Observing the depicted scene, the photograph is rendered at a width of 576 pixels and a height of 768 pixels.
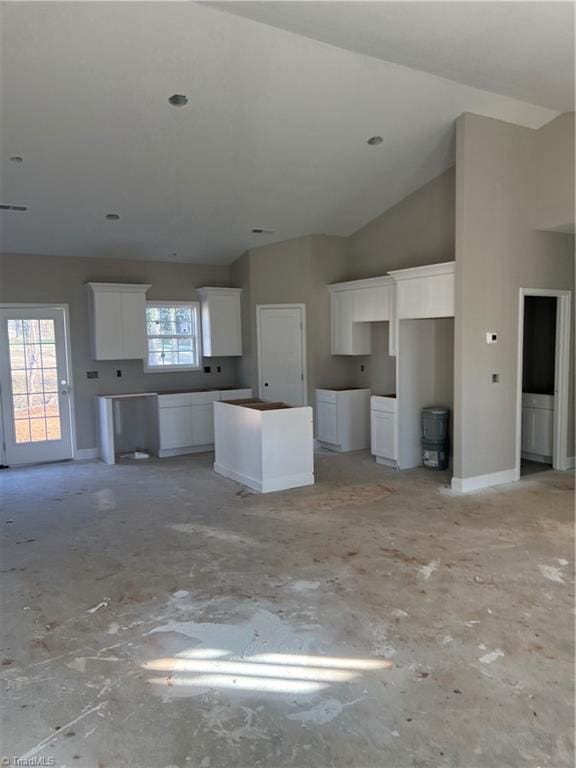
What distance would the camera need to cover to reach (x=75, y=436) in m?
7.20

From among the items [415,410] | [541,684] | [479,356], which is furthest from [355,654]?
[415,410]

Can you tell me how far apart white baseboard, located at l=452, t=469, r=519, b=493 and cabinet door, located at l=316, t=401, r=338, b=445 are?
7.36ft

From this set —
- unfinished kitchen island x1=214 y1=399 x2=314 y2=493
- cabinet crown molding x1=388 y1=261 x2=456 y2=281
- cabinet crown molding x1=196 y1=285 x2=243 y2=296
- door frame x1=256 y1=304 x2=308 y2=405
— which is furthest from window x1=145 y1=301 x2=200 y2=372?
cabinet crown molding x1=388 y1=261 x2=456 y2=281

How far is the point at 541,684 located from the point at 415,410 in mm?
4150

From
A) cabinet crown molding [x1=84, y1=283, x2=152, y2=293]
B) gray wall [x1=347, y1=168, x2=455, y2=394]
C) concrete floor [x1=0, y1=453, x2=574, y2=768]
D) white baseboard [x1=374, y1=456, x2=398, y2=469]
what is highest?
gray wall [x1=347, y1=168, x2=455, y2=394]

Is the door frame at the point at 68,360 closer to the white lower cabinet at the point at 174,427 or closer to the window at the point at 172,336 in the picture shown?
the window at the point at 172,336

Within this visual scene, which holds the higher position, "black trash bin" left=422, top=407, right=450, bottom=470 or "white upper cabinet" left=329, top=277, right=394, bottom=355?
"white upper cabinet" left=329, top=277, right=394, bottom=355

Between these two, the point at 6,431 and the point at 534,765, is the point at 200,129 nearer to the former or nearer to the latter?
the point at 6,431

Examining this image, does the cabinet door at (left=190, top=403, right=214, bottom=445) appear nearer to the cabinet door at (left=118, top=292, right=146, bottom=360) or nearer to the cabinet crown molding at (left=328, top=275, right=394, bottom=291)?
the cabinet door at (left=118, top=292, right=146, bottom=360)

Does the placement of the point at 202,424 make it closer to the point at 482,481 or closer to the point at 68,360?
the point at 68,360

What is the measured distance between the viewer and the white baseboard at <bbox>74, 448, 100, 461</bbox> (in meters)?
7.21

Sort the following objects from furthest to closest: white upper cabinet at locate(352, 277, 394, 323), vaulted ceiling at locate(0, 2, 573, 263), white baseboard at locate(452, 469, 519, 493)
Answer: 1. white upper cabinet at locate(352, 277, 394, 323)
2. white baseboard at locate(452, 469, 519, 493)
3. vaulted ceiling at locate(0, 2, 573, 263)

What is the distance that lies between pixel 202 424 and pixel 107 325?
1.83 metres

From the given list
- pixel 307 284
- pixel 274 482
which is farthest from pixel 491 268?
pixel 274 482
